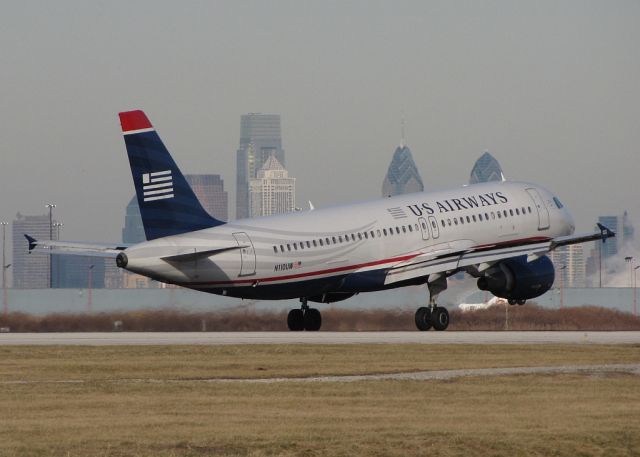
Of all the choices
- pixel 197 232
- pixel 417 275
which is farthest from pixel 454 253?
pixel 197 232

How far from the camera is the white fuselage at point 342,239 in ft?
191

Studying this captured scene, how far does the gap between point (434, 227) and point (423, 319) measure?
4115 mm

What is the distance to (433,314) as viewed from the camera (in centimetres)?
6406

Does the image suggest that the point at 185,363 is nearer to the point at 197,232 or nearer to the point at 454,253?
the point at 197,232

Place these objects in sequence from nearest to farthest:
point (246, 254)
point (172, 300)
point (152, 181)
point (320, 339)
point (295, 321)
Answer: point (320, 339) → point (152, 181) → point (246, 254) → point (295, 321) → point (172, 300)

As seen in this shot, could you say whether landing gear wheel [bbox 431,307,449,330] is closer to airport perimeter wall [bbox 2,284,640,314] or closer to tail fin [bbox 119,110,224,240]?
airport perimeter wall [bbox 2,284,640,314]

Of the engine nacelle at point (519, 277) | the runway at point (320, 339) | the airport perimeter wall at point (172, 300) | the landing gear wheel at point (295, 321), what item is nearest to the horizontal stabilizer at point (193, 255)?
the runway at point (320, 339)

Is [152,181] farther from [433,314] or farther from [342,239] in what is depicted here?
[433,314]

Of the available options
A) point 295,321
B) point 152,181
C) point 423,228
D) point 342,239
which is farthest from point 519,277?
point 152,181

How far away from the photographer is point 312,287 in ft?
204

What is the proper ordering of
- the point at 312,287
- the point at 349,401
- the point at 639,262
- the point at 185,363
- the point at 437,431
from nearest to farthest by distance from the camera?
the point at 437,431 < the point at 349,401 < the point at 185,363 < the point at 312,287 < the point at 639,262

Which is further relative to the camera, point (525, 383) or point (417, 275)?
point (417, 275)

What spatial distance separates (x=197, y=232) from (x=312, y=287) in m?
6.14

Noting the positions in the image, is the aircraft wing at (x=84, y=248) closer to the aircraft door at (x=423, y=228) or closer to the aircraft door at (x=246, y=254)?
the aircraft door at (x=246, y=254)
